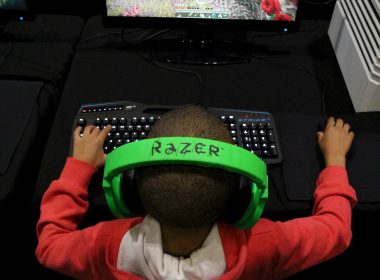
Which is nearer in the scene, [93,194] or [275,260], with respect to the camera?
[275,260]

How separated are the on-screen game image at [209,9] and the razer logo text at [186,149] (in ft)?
2.23

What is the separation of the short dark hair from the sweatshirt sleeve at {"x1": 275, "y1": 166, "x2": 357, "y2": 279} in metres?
0.22

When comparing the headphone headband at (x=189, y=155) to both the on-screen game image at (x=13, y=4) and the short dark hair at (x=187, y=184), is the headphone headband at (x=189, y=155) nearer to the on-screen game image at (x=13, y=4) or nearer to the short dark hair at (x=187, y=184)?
the short dark hair at (x=187, y=184)

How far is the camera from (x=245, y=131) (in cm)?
92

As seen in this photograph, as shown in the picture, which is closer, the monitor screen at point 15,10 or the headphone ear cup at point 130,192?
the headphone ear cup at point 130,192

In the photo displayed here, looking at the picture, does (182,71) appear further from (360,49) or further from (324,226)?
(324,226)

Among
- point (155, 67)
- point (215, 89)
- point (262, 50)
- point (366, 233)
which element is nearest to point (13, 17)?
point (155, 67)

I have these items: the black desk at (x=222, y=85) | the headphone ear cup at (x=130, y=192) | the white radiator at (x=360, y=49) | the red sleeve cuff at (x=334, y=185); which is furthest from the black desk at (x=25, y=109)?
the white radiator at (x=360, y=49)

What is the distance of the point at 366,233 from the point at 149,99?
2.09 feet

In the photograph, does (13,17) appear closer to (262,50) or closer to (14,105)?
(14,105)

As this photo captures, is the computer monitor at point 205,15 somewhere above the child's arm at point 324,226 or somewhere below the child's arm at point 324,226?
above

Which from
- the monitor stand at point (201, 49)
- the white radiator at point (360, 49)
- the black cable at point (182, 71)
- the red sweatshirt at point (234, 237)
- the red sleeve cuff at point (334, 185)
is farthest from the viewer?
the monitor stand at point (201, 49)

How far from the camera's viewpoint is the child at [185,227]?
54 cm

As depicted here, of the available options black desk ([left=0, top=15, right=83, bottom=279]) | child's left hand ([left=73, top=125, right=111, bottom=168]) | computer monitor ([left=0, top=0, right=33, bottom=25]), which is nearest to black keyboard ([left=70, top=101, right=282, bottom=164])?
child's left hand ([left=73, top=125, right=111, bottom=168])
